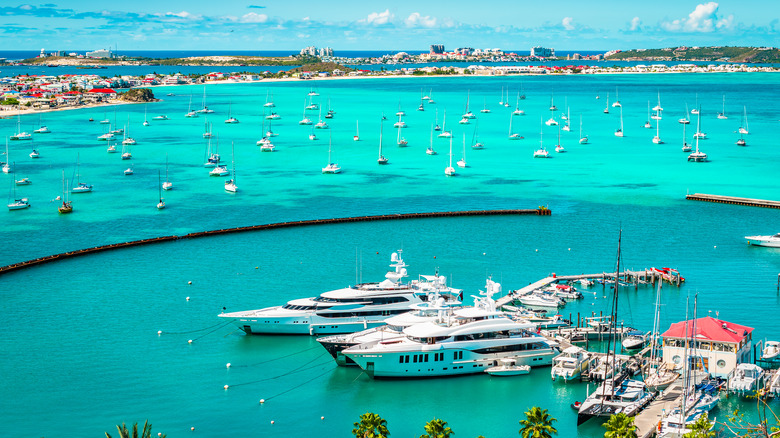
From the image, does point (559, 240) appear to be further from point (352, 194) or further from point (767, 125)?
point (767, 125)

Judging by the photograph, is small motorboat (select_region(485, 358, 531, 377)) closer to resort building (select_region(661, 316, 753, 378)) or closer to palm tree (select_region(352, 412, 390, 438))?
resort building (select_region(661, 316, 753, 378))

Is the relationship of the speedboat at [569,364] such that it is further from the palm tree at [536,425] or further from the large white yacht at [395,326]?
the palm tree at [536,425]

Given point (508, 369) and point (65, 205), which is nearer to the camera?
point (508, 369)

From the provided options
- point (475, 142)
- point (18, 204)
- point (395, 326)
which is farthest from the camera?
point (475, 142)

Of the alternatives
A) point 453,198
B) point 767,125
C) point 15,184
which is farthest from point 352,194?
point 767,125

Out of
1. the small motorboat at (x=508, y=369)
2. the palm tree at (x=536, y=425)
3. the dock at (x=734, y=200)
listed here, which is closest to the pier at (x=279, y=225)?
the dock at (x=734, y=200)

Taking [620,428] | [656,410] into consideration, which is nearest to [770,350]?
[656,410]

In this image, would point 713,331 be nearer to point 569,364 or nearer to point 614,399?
point 569,364
